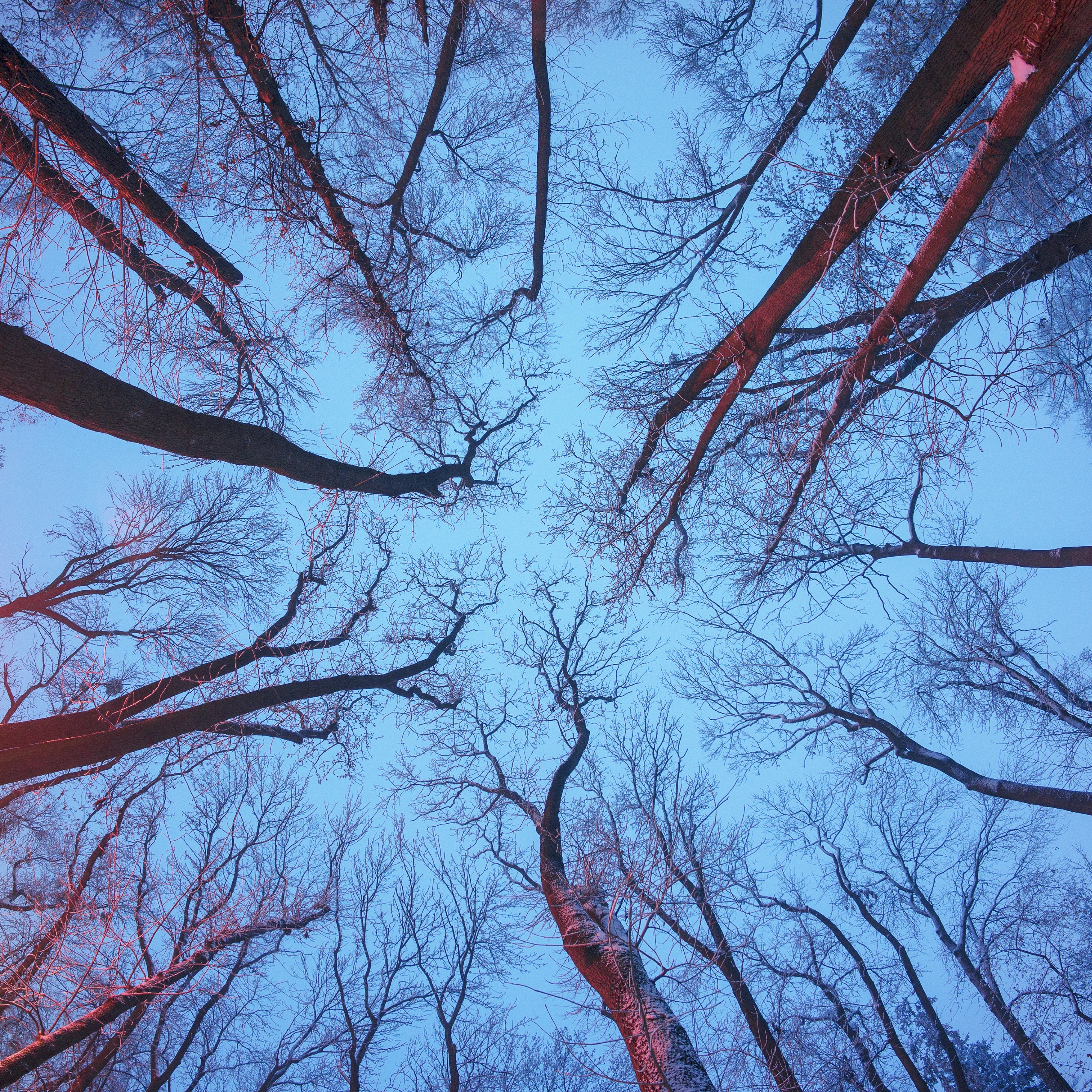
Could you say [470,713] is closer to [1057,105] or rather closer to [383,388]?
[383,388]

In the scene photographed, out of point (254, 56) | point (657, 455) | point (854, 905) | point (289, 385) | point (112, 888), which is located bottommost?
point (854, 905)

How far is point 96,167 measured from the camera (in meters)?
3.27

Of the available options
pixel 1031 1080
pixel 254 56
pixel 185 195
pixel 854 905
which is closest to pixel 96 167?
pixel 185 195

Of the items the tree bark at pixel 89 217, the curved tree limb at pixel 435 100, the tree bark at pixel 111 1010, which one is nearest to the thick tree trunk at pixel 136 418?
the tree bark at pixel 89 217

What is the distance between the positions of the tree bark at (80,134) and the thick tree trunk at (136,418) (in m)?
0.84

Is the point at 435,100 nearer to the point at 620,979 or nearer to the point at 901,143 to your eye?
the point at 901,143

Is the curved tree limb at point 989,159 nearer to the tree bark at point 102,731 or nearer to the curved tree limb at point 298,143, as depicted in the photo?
the curved tree limb at point 298,143

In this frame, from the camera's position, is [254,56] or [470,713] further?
[470,713]

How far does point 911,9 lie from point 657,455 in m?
4.35

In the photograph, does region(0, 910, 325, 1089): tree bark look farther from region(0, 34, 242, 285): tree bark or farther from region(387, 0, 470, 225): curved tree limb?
region(387, 0, 470, 225): curved tree limb

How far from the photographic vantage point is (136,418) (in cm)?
320

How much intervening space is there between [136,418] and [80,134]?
1.58 m

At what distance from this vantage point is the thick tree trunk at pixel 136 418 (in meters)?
2.84

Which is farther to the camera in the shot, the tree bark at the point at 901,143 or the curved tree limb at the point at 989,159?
the tree bark at the point at 901,143
